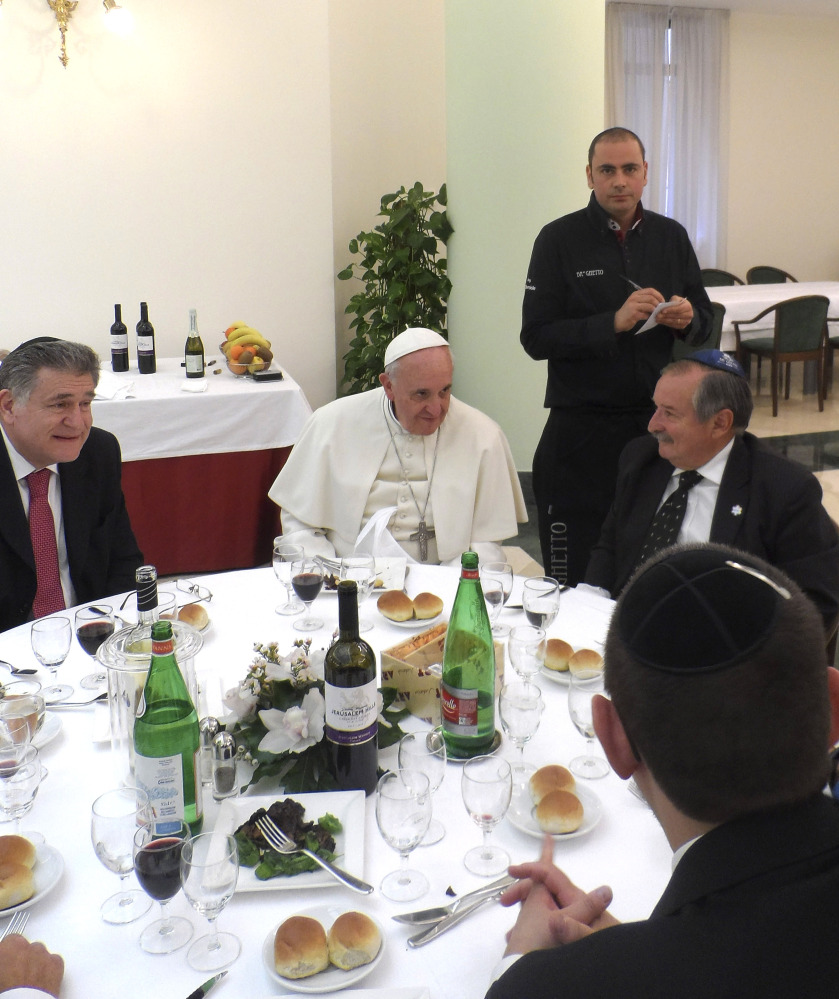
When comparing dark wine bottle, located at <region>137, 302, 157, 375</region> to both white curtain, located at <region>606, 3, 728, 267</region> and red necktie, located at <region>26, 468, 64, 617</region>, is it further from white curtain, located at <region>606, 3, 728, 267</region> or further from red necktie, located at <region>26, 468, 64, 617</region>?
white curtain, located at <region>606, 3, 728, 267</region>

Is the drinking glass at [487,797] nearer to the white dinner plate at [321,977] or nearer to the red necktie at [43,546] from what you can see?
the white dinner plate at [321,977]

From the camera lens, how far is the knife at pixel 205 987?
1088 millimetres

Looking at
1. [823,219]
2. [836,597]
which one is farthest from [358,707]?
[823,219]

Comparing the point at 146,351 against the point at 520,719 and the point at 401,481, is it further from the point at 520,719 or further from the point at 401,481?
the point at 520,719

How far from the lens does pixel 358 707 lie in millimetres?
1422

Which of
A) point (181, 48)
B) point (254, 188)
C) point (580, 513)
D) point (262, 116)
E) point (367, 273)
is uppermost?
point (181, 48)

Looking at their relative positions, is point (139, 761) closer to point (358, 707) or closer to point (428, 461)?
point (358, 707)

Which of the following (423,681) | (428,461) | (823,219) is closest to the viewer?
(423,681)

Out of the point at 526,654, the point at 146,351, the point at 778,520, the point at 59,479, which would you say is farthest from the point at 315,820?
the point at 146,351

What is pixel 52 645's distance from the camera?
1822mm

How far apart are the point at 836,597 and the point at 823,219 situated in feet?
34.1

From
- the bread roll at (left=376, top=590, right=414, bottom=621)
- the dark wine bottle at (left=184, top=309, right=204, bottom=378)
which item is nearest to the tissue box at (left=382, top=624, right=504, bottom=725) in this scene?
the bread roll at (left=376, top=590, right=414, bottom=621)

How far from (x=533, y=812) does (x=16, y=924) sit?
0.72 metres

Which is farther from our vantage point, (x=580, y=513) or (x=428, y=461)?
(x=580, y=513)
